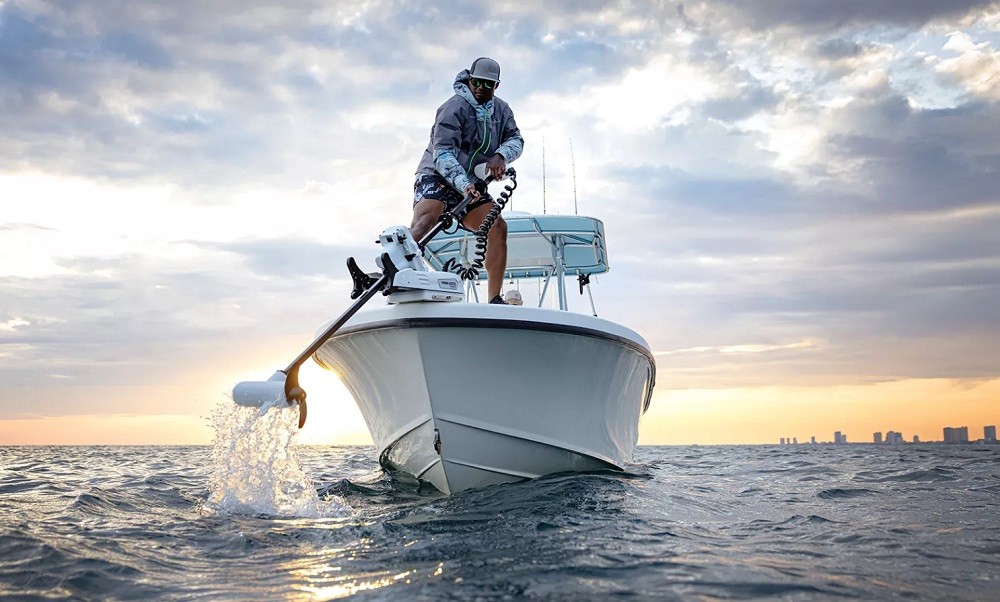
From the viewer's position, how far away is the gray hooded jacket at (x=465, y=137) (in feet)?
17.4

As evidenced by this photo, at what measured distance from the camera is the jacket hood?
17.9 ft

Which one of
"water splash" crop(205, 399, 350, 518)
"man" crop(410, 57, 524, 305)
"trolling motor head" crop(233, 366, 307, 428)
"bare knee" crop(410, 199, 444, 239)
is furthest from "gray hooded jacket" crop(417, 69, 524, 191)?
"water splash" crop(205, 399, 350, 518)

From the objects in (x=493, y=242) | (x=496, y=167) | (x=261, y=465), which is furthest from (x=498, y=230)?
(x=261, y=465)

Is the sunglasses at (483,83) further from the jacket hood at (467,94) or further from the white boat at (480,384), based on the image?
the white boat at (480,384)

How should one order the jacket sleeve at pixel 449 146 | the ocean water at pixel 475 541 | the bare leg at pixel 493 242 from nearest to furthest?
the ocean water at pixel 475 541 → the jacket sleeve at pixel 449 146 → the bare leg at pixel 493 242

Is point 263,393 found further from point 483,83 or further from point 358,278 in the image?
point 483,83

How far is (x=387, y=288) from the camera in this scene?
459 centimetres

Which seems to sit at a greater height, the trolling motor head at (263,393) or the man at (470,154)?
the man at (470,154)

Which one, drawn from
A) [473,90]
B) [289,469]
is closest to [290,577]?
[289,469]

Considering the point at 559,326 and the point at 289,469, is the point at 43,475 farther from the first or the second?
the point at 559,326

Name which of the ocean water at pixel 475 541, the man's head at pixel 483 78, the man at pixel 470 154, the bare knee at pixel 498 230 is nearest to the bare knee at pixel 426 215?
the man at pixel 470 154

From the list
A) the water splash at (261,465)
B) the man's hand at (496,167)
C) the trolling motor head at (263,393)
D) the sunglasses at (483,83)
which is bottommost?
the water splash at (261,465)

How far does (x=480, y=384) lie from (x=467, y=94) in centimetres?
208

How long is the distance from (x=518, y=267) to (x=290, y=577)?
582 centimetres
